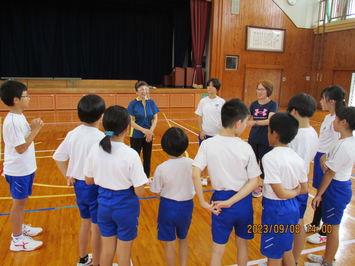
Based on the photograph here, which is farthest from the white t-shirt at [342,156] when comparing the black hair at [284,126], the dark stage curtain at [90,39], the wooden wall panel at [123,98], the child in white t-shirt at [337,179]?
the dark stage curtain at [90,39]

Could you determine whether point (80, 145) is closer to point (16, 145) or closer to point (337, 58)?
point (16, 145)

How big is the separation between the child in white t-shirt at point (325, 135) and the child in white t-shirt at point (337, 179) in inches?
14.6

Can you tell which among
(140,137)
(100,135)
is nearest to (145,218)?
(140,137)

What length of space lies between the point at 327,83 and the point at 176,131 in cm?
1288

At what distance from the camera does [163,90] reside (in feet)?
37.9

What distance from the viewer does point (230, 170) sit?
1740 millimetres

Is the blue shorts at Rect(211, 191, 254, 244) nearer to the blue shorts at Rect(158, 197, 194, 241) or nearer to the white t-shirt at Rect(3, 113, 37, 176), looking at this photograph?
the blue shorts at Rect(158, 197, 194, 241)

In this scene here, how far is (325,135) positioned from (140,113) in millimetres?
2067

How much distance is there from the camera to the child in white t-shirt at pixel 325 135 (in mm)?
2465

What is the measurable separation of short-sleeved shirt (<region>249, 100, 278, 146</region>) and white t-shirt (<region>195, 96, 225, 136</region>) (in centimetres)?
47

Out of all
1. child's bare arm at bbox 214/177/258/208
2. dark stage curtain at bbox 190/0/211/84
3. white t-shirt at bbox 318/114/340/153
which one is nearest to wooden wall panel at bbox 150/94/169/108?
dark stage curtain at bbox 190/0/211/84

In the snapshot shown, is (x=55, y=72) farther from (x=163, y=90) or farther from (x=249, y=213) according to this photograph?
(x=249, y=213)

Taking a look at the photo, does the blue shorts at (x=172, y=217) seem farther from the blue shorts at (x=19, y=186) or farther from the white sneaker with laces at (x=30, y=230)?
the white sneaker with laces at (x=30, y=230)

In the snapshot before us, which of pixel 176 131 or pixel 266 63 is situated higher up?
pixel 266 63
